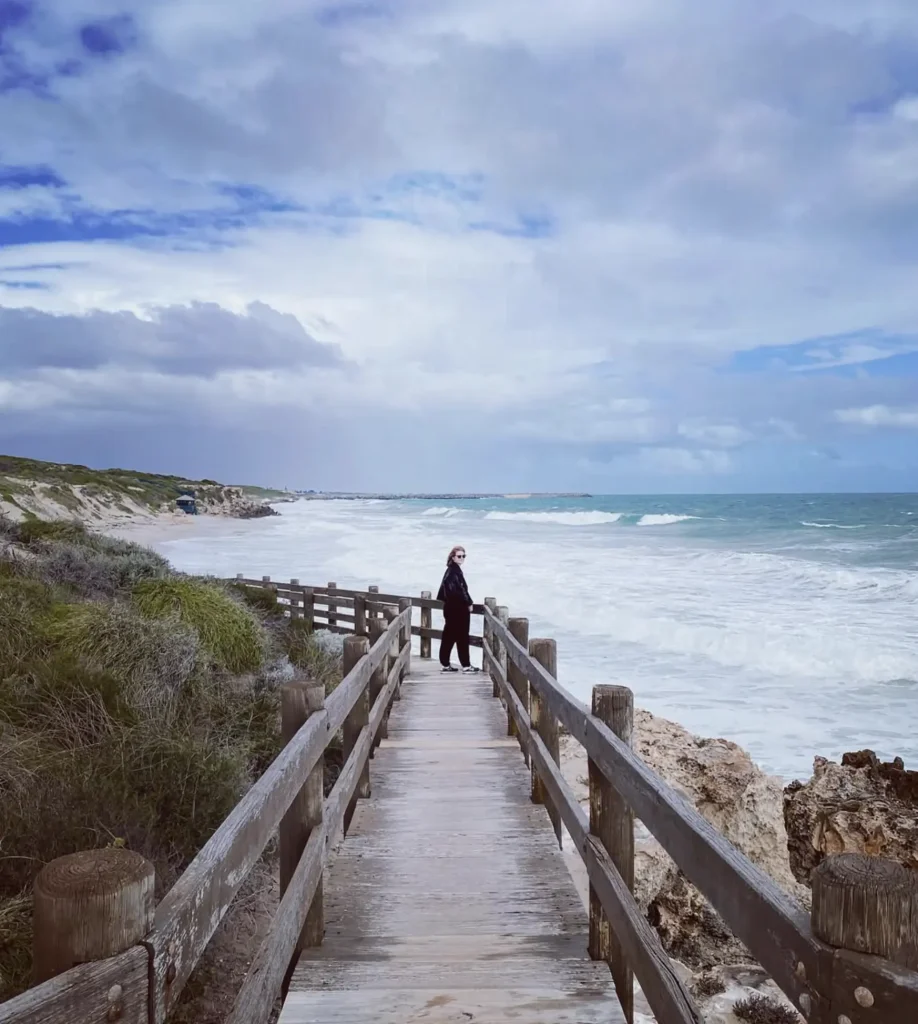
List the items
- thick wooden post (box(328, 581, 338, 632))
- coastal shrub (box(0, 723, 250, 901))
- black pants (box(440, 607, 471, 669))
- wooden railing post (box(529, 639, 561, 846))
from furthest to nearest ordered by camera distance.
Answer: thick wooden post (box(328, 581, 338, 632)) < black pants (box(440, 607, 471, 669)) < wooden railing post (box(529, 639, 561, 846)) < coastal shrub (box(0, 723, 250, 901))

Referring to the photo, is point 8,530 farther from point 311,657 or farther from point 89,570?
point 311,657

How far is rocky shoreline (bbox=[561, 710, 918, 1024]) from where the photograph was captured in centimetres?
548

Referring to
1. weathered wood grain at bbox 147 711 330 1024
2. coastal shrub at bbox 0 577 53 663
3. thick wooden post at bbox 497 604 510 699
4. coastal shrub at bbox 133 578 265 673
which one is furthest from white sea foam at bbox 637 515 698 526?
weathered wood grain at bbox 147 711 330 1024

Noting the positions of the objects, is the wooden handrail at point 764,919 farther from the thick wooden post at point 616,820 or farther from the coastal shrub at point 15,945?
the coastal shrub at point 15,945

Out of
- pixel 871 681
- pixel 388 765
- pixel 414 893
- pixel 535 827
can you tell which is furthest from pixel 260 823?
pixel 871 681

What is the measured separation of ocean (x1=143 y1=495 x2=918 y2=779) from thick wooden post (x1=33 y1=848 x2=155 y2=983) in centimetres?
945

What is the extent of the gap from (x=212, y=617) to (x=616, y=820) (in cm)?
744

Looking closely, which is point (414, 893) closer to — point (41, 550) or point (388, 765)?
point (388, 765)

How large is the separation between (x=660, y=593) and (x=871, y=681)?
31.3ft

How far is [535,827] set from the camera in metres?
5.02

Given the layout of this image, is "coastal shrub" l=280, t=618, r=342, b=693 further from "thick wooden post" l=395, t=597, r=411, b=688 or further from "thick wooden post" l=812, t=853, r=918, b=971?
"thick wooden post" l=812, t=853, r=918, b=971

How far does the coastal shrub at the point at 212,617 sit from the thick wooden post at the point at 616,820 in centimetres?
596

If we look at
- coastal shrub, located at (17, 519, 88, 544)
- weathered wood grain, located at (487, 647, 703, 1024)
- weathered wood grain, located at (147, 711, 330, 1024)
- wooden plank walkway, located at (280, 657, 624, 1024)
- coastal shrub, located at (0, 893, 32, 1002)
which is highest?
coastal shrub, located at (17, 519, 88, 544)

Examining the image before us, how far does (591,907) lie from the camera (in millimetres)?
3369
